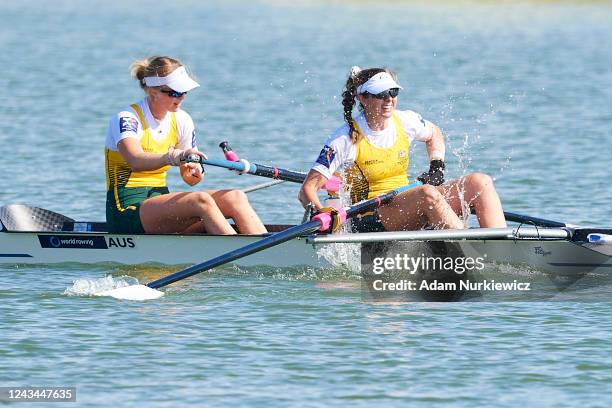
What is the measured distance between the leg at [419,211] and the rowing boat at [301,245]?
5.4 inches

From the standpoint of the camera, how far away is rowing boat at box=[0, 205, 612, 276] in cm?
1052

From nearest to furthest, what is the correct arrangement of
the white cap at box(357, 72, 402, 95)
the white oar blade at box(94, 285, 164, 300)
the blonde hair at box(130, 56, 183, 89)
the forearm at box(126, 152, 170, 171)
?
the white oar blade at box(94, 285, 164, 300), the white cap at box(357, 72, 402, 95), the forearm at box(126, 152, 170, 171), the blonde hair at box(130, 56, 183, 89)

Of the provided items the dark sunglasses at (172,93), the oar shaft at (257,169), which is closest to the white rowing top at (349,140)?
the oar shaft at (257,169)

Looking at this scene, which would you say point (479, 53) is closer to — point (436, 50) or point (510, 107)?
point (436, 50)

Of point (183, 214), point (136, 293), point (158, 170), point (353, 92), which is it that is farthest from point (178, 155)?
point (353, 92)

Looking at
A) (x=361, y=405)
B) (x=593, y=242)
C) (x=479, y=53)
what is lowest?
(x=361, y=405)

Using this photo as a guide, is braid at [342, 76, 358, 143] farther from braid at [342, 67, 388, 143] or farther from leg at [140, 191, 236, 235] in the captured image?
leg at [140, 191, 236, 235]

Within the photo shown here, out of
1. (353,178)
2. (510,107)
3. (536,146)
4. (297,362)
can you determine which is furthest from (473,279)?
(510,107)

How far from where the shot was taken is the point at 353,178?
11023mm

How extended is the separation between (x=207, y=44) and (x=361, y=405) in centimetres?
3227

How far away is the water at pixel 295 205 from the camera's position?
8.51m

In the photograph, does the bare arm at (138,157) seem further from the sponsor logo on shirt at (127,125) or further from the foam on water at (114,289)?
the foam on water at (114,289)

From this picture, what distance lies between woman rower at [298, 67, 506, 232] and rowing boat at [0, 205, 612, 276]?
226 millimetres

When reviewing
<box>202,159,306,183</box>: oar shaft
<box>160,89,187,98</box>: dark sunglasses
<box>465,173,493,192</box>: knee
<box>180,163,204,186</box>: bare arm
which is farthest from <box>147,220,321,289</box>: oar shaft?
<box>160,89,187,98</box>: dark sunglasses
